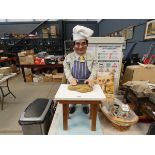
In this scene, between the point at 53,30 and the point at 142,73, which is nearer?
the point at 142,73

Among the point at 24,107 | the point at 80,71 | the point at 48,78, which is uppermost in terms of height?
the point at 80,71

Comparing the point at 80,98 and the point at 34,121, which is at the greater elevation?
the point at 80,98

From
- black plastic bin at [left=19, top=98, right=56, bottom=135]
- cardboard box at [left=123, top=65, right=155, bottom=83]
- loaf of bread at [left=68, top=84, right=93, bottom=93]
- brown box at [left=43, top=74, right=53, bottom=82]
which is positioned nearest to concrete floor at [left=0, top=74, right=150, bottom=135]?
brown box at [left=43, top=74, right=53, bottom=82]

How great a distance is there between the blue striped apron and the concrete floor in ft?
2.02

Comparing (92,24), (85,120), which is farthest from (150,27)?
(92,24)

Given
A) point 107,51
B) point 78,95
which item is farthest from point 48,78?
point 78,95

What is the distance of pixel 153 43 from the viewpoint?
2770 millimetres

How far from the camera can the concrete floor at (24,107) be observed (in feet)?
4.90

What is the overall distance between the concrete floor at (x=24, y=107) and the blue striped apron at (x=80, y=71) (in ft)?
2.02

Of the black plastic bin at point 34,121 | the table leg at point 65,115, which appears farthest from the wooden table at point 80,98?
the black plastic bin at point 34,121

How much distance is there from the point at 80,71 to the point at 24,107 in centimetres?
185

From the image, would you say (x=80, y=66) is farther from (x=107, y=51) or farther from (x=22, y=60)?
Result: (x=22, y=60)

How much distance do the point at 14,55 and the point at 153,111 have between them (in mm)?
7429

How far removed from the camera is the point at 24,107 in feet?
8.98
